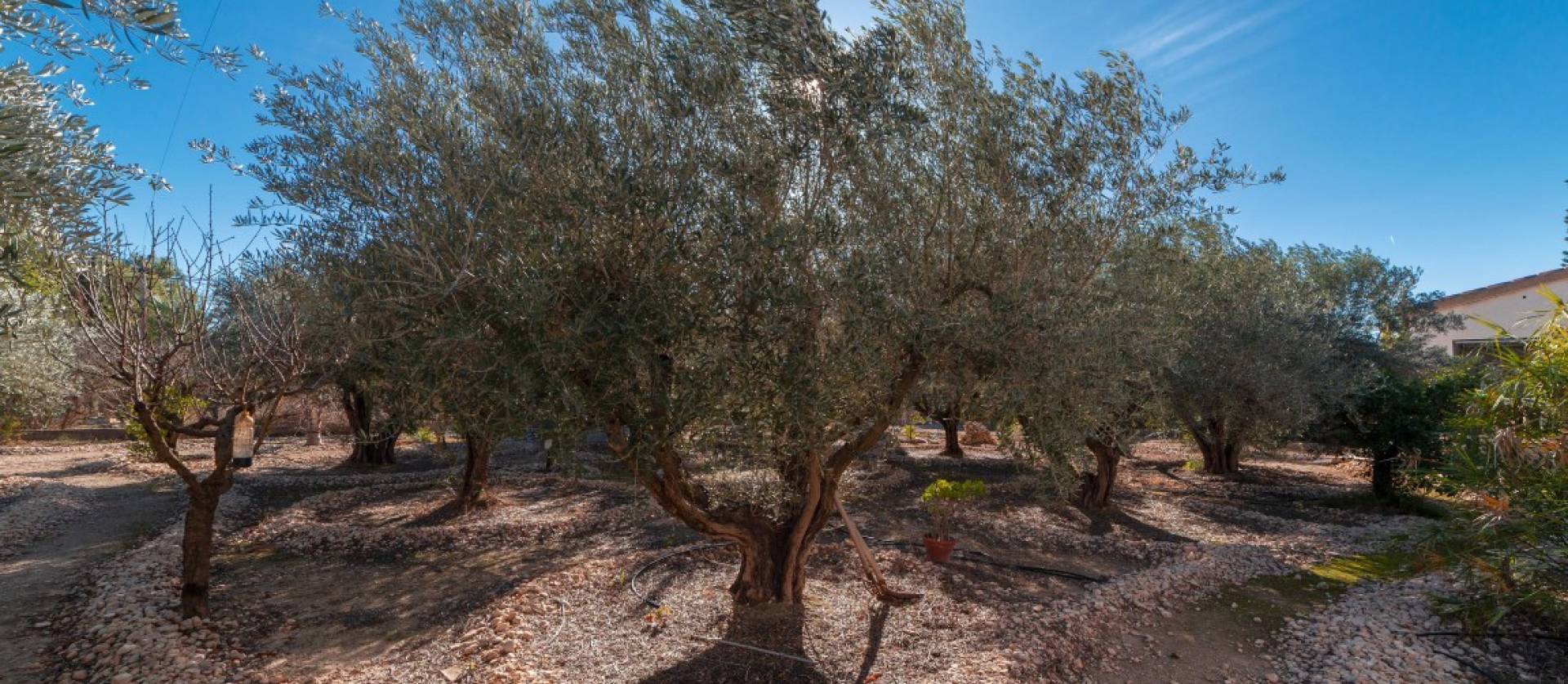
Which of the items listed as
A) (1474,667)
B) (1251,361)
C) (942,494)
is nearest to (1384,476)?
(1251,361)

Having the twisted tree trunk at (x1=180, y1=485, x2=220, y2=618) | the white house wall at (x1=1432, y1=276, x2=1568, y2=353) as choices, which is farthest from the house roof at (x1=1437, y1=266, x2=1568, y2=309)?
the twisted tree trunk at (x1=180, y1=485, x2=220, y2=618)

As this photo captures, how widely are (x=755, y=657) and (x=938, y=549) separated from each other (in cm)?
470

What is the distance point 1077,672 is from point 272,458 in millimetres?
24568

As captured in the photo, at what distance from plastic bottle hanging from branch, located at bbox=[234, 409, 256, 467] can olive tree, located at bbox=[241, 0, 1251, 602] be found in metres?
3.12

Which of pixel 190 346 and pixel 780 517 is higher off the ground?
pixel 190 346

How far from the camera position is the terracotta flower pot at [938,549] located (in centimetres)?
1145

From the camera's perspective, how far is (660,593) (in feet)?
31.6

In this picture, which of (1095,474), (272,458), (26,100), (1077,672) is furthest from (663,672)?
(272,458)

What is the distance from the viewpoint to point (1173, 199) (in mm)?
7852

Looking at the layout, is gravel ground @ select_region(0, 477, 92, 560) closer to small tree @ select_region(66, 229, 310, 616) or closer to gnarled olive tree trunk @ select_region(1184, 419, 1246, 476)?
small tree @ select_region(66, 229, 310, 616)

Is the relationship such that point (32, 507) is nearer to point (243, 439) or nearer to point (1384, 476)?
point (243, 439)

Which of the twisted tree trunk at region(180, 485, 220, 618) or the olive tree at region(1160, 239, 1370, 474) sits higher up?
the olive tree at region(1160, 239, 1370, 474)

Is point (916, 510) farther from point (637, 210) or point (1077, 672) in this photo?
point (637, 210)

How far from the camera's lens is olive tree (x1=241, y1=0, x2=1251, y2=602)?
589cm
